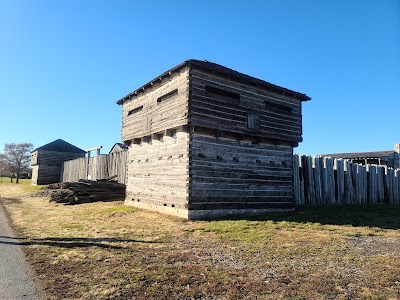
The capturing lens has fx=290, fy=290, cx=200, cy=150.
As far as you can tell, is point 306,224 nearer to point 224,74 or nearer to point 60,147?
point 224,74

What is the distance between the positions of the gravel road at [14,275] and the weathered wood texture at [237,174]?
6.47 metres

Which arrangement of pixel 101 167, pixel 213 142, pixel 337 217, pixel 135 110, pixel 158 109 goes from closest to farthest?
pixel 213 142
pixel 337 217
pixel 158 109
pixel 135 110
pixel 101 167

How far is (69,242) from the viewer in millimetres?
8312

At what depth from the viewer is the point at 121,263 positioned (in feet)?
20.6

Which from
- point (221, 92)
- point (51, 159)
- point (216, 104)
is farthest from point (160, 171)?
point (51, 159)

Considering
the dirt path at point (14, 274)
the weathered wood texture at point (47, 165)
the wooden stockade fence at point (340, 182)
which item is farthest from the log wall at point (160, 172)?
the weathered wood texture at point (47, 165)

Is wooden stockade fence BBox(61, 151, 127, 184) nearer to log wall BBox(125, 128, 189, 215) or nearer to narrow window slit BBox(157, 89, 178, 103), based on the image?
log wall BBox(125, 128, 189, 215)

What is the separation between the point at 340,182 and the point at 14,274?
1849 cm

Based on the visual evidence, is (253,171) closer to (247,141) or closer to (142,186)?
(247,141)

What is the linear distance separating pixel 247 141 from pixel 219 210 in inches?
150

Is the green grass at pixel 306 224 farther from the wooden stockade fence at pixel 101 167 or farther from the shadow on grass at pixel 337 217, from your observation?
the wooden stockade fence at pixel 101 167

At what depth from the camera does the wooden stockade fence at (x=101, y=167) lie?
21172mm

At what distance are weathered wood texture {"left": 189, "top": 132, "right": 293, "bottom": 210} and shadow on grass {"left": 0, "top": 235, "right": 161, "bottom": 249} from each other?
4310 millimetres

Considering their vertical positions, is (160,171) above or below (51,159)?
below
